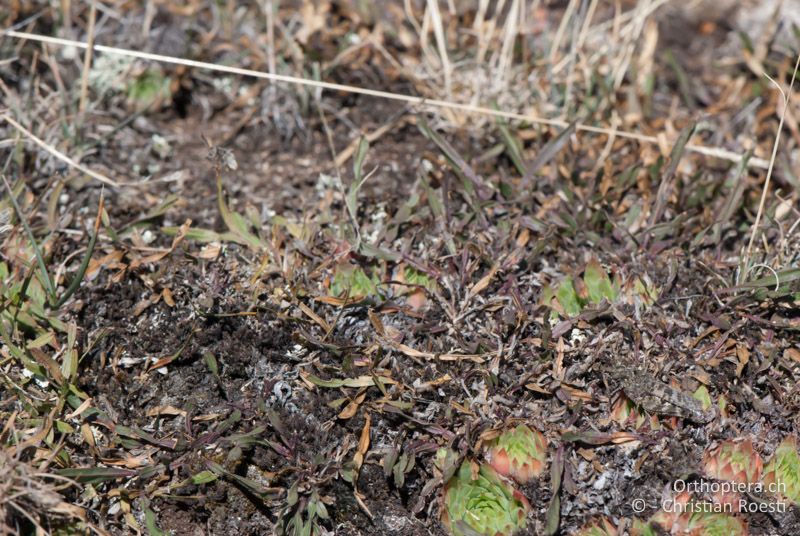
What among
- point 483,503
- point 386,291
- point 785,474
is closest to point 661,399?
point 785,474

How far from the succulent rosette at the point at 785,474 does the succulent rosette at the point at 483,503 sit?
666mm

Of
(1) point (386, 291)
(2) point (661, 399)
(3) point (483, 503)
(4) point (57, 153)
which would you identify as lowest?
(3) point (483, 503)

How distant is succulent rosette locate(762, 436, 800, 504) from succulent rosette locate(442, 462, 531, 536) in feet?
2.19

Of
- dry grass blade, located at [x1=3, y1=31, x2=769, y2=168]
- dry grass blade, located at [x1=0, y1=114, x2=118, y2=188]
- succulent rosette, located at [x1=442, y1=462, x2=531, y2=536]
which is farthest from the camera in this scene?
dry grass blade, located at [x1=3, y1=31, x2=769, y2=168]

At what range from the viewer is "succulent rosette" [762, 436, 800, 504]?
209 cm

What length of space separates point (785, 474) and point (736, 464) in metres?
0.14

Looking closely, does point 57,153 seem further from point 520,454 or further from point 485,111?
point 520,454

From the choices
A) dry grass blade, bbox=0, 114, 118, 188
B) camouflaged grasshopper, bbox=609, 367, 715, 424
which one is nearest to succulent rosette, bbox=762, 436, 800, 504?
camouflaged grasshopper, bbox=609, 367, 715, 424

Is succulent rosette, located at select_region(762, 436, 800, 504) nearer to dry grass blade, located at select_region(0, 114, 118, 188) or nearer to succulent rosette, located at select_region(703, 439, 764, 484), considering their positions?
succulent rosette, located at select_region(703, 439, 764, 484)

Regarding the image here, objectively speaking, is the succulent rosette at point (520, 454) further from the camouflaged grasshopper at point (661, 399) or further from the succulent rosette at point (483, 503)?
the camouflaged grasshopper at point (661, 399)

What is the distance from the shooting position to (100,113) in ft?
9.36

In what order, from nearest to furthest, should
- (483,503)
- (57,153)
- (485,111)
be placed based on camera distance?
(483,503), (57,153), (485,111)

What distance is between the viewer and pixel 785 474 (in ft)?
6.88

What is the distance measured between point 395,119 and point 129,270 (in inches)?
46.7
